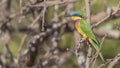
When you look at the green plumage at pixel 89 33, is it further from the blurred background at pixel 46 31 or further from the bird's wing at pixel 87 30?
the blurred background at pixel 46 31

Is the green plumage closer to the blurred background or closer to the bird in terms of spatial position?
the bird

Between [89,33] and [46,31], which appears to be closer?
[89,33]

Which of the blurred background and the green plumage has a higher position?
the green plumage

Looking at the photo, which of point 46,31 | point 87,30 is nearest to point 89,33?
point 87,30

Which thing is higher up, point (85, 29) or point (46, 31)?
point (85, 29)

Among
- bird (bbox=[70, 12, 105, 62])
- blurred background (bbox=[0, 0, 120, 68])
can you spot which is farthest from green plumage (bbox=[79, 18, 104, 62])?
blurred background (bbox=[0, 0, 120, 68])

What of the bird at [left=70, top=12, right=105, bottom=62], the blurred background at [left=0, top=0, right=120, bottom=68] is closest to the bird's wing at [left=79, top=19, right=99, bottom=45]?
the bird at [left=70, top=12, right=105, bottom=62]

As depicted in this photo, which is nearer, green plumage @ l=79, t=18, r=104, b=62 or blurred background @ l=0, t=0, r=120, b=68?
green plumage @ l=79, t=18, r=104, b=62

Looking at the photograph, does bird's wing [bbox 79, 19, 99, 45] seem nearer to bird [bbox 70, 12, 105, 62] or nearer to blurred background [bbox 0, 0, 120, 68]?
bird [bbox 70, 12, 105, 62]

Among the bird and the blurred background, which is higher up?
the bird

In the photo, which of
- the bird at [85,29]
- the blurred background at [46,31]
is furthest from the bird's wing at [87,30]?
→ the blurred background at [46,31]

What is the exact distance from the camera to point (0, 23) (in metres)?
3.77

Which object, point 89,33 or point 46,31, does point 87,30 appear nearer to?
point 89,33

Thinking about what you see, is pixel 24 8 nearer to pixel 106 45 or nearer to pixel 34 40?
pixel 34 40
